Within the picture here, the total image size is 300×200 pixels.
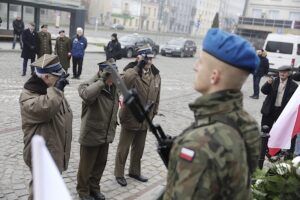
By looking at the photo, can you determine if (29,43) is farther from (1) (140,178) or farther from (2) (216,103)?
(2) (216,103)

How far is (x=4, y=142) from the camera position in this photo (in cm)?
664

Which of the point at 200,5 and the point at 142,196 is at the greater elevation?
the point at 200,5

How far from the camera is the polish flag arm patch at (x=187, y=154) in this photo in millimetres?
1673

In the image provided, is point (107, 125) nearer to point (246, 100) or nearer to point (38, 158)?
point (38, 158)

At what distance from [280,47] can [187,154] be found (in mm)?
24228

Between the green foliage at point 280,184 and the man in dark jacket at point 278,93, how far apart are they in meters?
4.41

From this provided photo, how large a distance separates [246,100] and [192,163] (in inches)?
505

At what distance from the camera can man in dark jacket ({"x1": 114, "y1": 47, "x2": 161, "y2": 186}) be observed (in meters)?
5.47

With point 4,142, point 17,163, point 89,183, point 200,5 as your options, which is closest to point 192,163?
point 89,183

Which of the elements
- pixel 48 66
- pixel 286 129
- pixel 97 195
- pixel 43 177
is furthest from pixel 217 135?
pixel 97 195

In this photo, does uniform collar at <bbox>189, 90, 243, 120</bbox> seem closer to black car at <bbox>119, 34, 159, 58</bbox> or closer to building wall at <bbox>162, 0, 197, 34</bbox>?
black car at <bbox>119, 34, 159, 58</bbox>

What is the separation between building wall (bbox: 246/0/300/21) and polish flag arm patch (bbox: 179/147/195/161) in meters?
54.1

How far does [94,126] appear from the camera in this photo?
4785mm

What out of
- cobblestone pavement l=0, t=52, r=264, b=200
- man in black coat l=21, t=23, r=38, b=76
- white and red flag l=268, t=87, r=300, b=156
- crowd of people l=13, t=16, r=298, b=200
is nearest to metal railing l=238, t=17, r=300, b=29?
cobblestone pavement l=0, t=52, r=264, b=200
